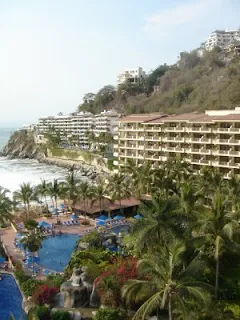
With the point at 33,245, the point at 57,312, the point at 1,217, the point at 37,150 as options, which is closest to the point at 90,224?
the point at 1,217

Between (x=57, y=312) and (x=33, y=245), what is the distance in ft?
30.0

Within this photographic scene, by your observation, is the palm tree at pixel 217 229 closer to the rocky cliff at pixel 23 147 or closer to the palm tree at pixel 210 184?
the palm tree at pixel 210 184

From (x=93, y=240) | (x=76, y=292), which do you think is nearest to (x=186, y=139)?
(x=93, y=240)

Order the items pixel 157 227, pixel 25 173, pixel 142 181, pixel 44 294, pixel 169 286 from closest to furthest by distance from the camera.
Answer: pixel 169 286 < pixel 157 227 < pixel 44 294 < pixel 142 181 < pixel 25 173

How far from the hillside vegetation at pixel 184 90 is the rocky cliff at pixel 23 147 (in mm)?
24059

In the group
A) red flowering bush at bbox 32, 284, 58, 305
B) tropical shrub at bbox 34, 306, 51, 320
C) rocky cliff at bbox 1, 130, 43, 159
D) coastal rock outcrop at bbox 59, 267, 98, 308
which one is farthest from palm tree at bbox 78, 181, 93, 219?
rocky cliff at bbox 1, 130, 43, 159

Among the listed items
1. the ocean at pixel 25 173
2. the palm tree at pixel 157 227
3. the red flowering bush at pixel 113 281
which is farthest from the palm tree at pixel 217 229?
the ocean at pixel 25 173

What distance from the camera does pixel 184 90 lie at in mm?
112938

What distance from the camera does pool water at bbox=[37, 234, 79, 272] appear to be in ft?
107

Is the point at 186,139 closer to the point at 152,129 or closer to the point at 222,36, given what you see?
the point at 152,129

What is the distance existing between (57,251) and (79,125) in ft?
324

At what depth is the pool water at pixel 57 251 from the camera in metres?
32.7

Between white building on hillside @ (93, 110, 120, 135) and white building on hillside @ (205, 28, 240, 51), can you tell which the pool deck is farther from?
white building on hillside @ (205, 28, 240, 51)

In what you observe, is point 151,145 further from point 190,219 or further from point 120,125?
point 190,219
